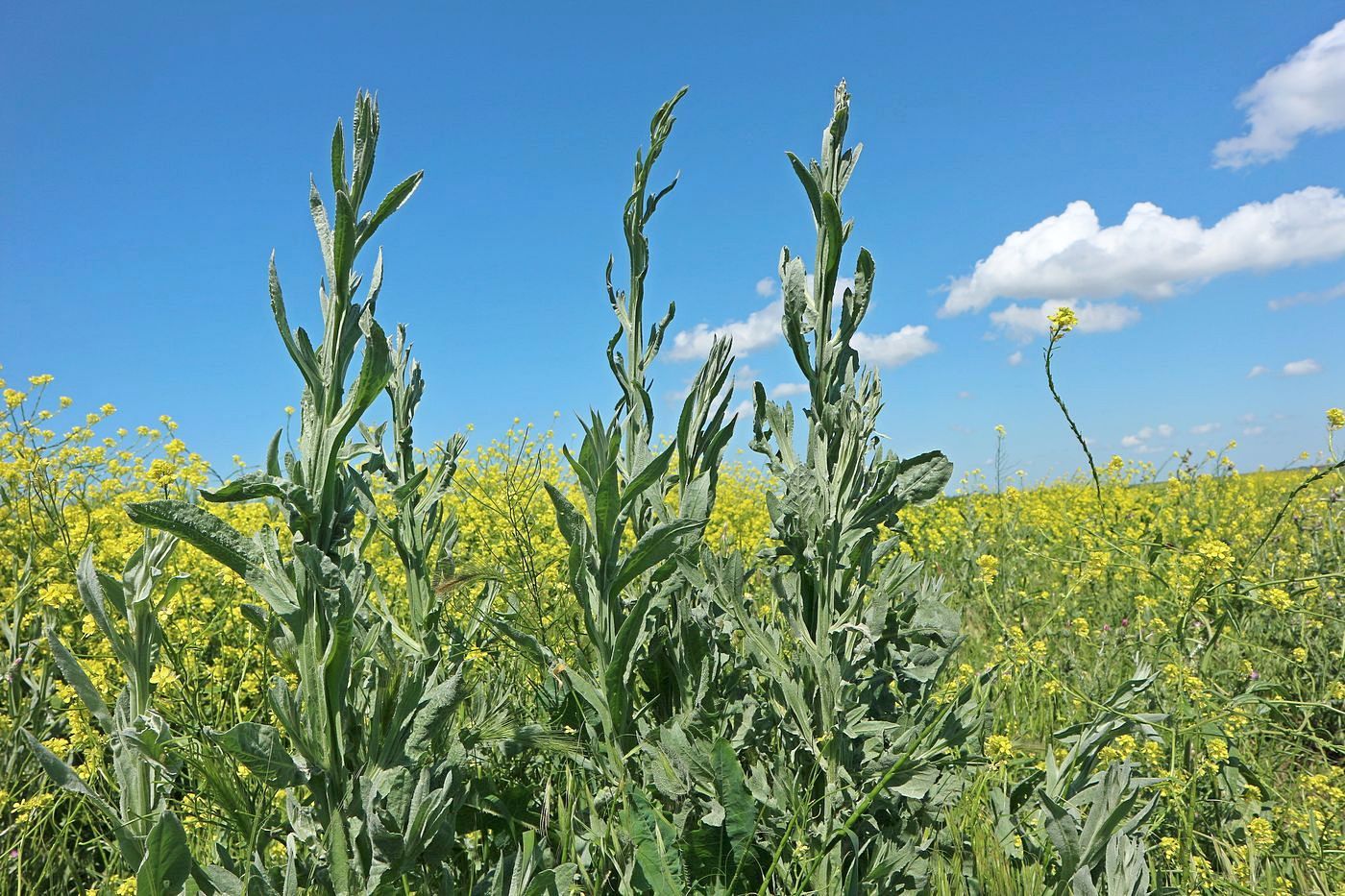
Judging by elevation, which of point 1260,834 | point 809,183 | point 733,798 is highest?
point 809,183

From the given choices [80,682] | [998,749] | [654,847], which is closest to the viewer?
[80,682]

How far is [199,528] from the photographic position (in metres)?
1.33

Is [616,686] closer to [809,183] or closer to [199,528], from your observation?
[199,528]

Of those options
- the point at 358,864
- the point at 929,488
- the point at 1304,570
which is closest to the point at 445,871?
the point at 358,864

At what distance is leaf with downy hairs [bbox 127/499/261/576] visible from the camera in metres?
1.28

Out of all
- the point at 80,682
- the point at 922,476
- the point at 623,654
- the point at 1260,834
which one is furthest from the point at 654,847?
the point at 1260,834

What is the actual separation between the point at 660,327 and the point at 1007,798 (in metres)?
1.50

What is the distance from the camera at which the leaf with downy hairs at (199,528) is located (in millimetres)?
1281

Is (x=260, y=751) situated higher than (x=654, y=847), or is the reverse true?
(x=260, y=751)

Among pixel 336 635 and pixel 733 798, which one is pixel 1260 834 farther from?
pixel 336 635

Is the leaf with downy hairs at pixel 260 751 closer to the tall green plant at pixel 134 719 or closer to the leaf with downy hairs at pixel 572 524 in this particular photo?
the tall green plant at pixel 134 719

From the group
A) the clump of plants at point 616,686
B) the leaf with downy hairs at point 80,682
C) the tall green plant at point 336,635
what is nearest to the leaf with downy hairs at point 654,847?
the clump of plants at point 616,686

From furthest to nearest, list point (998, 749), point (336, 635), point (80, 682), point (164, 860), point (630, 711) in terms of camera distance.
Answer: point (998, 749), point (630, 711), point (80, 682), point (164, 860), point (336, 635)

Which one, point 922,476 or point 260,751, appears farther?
point 922,476
